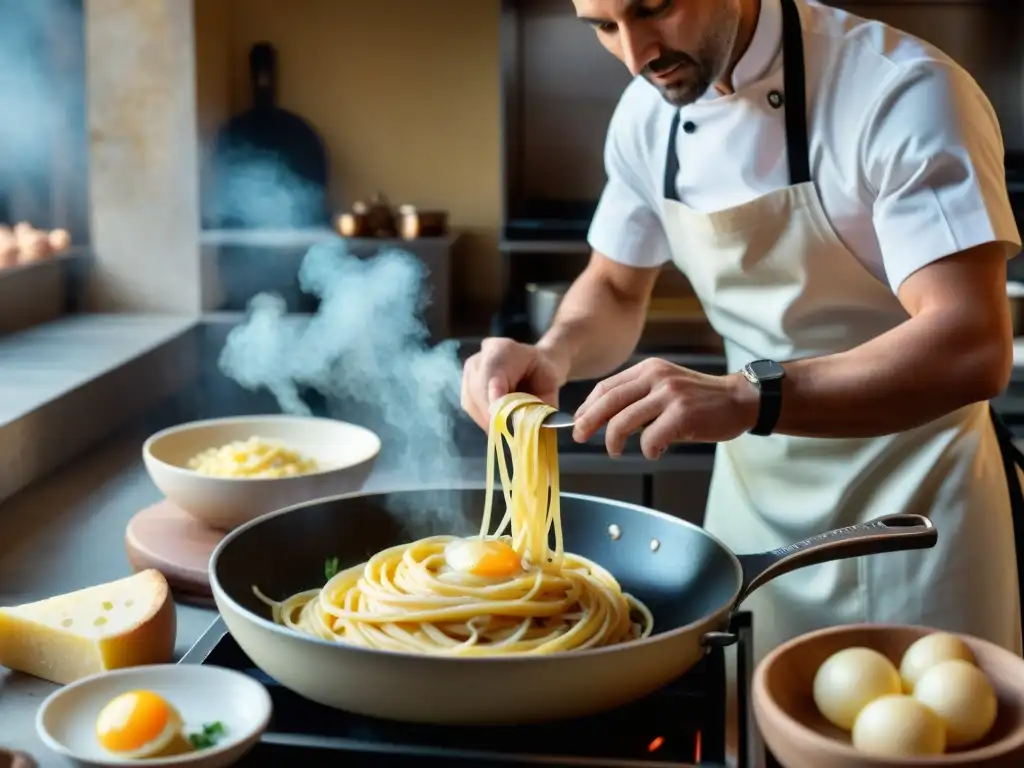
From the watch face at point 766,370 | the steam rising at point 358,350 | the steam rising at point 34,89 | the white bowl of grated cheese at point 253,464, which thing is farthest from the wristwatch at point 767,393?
the steam rising at point 34,89

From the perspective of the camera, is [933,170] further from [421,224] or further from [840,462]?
[421,224]

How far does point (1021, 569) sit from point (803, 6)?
96 cm

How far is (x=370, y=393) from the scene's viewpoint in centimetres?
352

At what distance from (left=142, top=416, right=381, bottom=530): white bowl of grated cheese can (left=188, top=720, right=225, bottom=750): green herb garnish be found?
656mm

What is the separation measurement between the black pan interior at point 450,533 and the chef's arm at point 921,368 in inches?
8.6

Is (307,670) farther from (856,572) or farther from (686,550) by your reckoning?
(856,572)

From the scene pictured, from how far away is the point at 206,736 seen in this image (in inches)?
39.6

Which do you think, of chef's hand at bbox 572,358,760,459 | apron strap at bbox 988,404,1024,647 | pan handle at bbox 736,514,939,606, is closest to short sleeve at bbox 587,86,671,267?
apron strap at bbox 988,404,1024,647

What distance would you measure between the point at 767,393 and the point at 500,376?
15.6 inches

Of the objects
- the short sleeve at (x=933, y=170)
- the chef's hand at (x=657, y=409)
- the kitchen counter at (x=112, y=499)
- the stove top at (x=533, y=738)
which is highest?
the short sleeve at (x=933, y=170)

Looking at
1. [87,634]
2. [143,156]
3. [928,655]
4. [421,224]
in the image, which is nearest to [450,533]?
[87,634]

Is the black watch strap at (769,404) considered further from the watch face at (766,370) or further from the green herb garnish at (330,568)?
the green herb garnish at (330,568)

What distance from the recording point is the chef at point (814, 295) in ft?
4.87

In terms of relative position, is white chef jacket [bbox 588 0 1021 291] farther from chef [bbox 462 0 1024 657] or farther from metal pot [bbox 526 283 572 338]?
metal pot [bbox 526 283 572 338]
